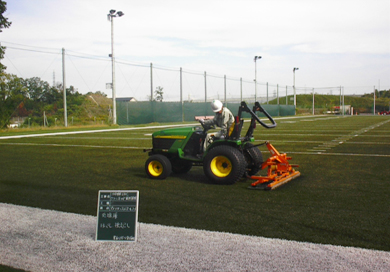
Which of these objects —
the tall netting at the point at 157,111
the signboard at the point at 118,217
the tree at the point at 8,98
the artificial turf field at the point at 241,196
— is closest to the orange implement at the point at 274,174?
the artificial turf field at the point at 241,196

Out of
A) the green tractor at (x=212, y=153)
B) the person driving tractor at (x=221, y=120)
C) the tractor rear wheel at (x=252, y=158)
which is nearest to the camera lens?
the green tractor at (x=212, y=153)

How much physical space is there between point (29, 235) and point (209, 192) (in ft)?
10.6

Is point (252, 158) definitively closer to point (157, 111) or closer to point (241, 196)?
point (241, 196)

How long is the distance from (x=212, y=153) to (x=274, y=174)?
128 cm

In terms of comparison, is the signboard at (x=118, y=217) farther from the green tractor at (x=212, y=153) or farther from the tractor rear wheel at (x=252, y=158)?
the tractor rear wheel at (x=252, y=158)

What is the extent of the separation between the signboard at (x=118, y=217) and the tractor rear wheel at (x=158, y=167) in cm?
374

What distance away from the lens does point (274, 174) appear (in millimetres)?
7984

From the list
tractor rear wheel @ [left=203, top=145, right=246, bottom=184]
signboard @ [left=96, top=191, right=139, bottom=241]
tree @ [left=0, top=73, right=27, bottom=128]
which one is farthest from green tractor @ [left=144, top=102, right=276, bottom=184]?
tree @ [left=0, top=73, right=27, bottom=128]

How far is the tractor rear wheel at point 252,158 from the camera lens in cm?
822

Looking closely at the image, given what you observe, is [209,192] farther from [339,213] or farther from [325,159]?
[325,159]

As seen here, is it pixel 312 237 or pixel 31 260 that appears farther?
pixel 312 237

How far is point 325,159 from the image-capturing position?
37.5ft

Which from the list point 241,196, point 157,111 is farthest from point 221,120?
point 157,111

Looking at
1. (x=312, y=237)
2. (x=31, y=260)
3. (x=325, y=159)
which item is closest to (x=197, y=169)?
(x=325, y=159)
